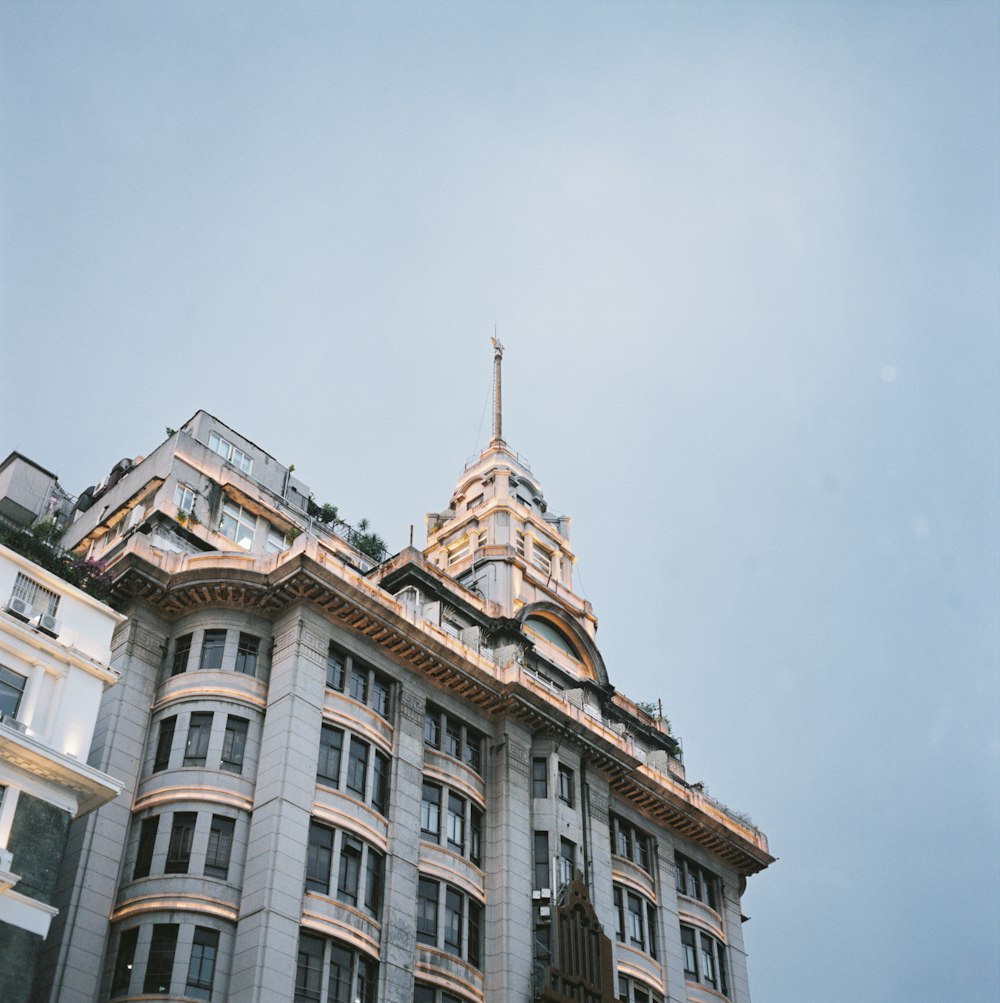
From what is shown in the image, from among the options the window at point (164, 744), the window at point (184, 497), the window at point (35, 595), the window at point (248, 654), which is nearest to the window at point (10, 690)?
the window at point (35, 595)

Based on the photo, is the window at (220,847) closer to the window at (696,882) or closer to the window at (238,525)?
the window at (238,525)

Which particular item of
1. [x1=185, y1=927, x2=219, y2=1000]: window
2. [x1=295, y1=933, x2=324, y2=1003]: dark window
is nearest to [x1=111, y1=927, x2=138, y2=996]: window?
[x1=185, y1=927, x2=219, y2=1000]: window

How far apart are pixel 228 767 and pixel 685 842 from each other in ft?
89.6

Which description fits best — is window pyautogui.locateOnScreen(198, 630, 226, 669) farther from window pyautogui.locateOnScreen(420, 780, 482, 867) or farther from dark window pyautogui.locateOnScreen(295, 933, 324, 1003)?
dark window pyautogui.locateOnScreen(295, 933, 324, 1003)

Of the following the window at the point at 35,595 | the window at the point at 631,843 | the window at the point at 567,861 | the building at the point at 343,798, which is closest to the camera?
the window at the point at 35,595

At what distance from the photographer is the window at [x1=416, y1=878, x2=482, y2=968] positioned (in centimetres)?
4997

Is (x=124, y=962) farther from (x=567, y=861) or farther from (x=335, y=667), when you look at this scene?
(x=567, y=861)

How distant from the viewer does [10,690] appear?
3797 cm

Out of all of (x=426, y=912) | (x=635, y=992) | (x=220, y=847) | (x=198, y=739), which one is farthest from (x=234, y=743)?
(x=635, y=992)

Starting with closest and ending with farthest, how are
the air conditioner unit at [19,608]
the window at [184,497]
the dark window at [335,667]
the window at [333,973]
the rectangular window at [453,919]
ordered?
the air conditioner unit at [19,608]
the window at [333,973]
the rectangular window at [453,919]
the dark window at [335,667]
the window at [184,497]

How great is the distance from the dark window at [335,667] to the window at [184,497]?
11099 millimetres

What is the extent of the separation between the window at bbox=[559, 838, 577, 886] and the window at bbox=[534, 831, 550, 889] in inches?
24.5

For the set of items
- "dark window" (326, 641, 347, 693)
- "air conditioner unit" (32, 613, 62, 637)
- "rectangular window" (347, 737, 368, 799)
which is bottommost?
"air conditioner unit" (32, 613, 62, 637)

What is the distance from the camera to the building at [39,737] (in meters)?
34.6
